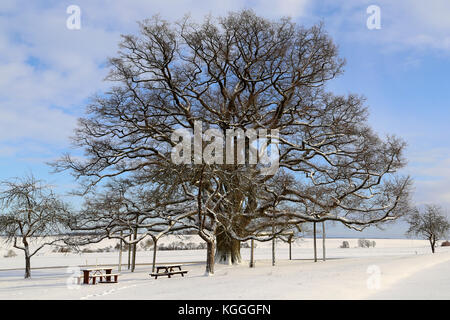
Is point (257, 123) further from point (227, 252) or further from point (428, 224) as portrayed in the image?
point (428, 224)

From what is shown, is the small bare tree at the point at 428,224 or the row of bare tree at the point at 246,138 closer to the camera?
the row of bare tree at the point at 246,138

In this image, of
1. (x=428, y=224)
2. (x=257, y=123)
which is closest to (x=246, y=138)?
(x=257, y=123)

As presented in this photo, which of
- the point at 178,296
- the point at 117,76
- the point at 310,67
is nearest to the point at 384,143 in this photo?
the point at 310,67

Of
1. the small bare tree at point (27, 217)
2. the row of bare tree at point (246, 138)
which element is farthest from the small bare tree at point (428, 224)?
the small bare tree at point (27, 217)

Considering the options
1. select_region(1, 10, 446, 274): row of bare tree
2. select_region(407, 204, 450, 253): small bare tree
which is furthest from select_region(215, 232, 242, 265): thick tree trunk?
select_region(407, 204, 450, 253): small bare tree

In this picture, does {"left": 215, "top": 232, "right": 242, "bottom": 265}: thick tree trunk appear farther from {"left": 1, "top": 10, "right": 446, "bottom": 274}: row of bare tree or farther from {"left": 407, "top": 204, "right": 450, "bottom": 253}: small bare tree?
{"left": 407, "top": 204, "right": 450, "bottom": 253}: small bare tree

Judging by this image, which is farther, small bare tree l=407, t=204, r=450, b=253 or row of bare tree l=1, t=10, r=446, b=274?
small bare tree l=407, t=204, r=450, b=253

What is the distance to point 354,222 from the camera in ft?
82.6

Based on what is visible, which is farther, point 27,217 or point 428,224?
point 428,224

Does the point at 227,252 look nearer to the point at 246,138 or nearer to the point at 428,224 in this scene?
the point at 246,138

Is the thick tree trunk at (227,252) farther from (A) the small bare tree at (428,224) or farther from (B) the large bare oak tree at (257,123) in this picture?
(A) the small bare tree at (428,224)

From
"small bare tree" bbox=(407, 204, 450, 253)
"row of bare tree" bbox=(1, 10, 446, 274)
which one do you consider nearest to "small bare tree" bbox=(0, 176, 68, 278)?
"row of bare tree" bbox=(1, 10, 446, 274)

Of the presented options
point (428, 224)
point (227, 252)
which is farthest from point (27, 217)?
point (428, 224)

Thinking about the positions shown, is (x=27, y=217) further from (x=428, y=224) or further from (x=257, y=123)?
(x=428, y=224)
